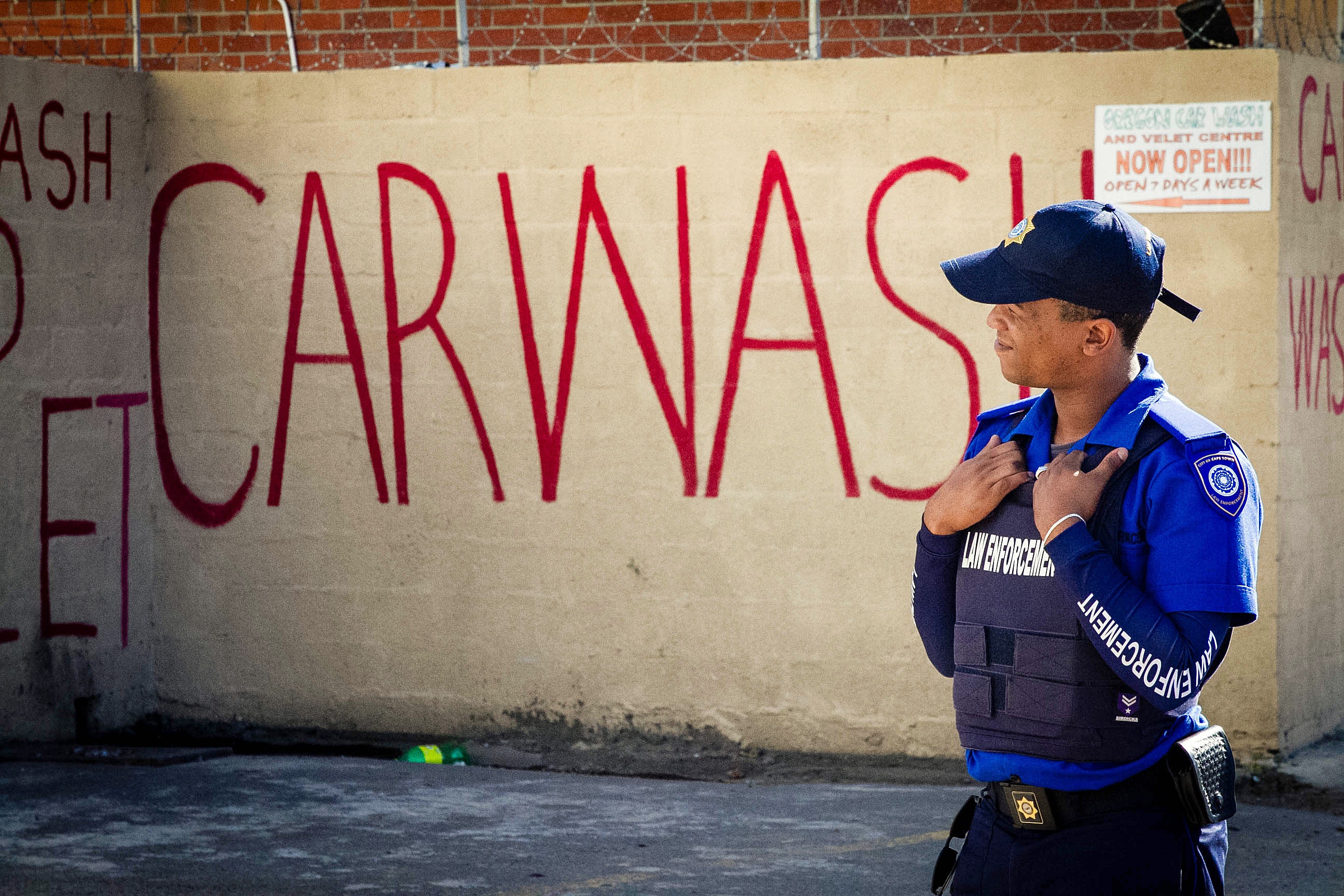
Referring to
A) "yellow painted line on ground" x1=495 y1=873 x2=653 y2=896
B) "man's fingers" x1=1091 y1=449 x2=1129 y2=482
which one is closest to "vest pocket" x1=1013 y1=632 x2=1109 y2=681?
"man's fingers" x1=1091 y1=449 x2=1129 y2=482

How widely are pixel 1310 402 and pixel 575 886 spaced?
315 cm

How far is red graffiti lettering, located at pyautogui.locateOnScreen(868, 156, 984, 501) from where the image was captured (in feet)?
18.1

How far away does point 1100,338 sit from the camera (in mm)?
2301

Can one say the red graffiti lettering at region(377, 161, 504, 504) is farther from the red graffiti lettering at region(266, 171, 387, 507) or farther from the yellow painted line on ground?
the yellow painted line on ground

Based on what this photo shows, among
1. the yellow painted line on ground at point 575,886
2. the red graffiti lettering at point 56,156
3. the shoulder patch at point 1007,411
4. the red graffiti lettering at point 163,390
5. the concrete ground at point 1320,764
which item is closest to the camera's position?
the shoulder patch at point 1007,411

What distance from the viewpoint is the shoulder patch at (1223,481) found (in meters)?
2.14

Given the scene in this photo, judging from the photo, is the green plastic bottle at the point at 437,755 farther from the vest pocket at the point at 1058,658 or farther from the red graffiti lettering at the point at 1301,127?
the vest pocket at the point at 1058,658

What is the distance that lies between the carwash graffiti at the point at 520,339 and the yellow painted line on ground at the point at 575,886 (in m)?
1.73

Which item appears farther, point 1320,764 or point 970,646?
point 1320,764

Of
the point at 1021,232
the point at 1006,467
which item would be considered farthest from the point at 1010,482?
the point at 1021,232

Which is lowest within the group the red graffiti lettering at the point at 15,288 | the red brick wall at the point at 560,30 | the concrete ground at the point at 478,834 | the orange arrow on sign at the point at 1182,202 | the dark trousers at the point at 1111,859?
the concrete ground at the point at 478,834

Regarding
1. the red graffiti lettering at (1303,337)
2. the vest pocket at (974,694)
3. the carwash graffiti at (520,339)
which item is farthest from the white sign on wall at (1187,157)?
the vest pocket at (974,694)

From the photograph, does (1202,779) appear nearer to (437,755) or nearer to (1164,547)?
(1164,547)

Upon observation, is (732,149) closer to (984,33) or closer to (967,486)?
(984,33)
